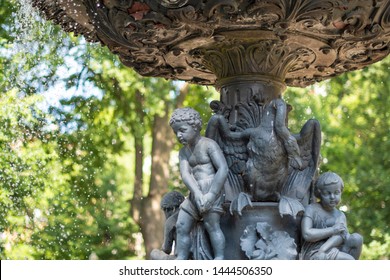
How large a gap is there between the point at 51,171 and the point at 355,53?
7.53 metres

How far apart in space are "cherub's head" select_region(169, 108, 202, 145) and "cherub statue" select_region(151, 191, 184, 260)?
25.2 inches

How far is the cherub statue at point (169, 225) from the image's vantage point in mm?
5965

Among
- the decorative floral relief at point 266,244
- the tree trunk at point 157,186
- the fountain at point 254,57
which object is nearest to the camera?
the fountain at point 254,57

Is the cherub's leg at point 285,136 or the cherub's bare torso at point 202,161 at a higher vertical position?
the cherub's leg at point 285,136

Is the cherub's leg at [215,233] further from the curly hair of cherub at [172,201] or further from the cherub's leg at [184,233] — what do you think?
the curly hair of cherub at [172,201]

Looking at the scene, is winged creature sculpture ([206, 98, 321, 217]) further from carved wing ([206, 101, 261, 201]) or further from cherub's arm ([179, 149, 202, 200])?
cherub's arm ([179, 149, 202, 200])

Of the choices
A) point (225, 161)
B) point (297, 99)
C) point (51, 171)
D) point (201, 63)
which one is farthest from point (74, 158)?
point (225, 161)

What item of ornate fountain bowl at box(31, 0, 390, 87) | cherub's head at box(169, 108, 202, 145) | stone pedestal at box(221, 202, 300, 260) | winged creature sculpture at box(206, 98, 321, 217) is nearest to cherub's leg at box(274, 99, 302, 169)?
winged creature sculpture at box(206, 98, 321, 217)

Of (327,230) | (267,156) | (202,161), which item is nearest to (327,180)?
(327,230)

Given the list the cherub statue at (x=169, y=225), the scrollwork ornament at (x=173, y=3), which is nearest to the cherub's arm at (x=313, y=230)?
the cherub statue at (x=169, y=225)

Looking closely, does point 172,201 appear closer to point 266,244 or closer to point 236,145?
point 236,145

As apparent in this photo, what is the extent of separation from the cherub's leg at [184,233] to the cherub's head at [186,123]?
501 millimetres

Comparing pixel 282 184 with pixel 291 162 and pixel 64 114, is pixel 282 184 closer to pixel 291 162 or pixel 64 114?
pixel 291 162

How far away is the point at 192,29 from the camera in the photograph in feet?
18.7
